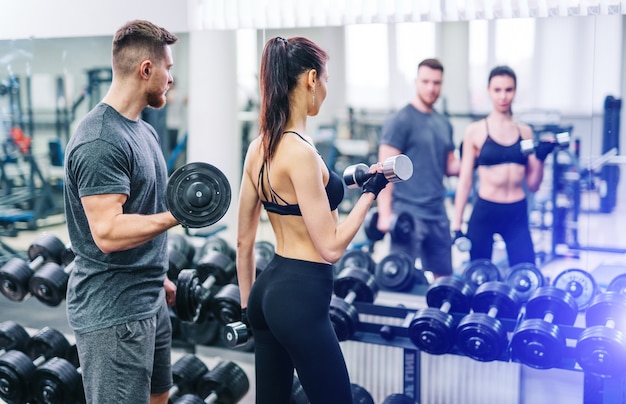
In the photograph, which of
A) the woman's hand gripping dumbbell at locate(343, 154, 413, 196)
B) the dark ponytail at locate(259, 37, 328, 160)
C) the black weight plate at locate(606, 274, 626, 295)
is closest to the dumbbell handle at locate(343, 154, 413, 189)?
the woman's hand gripping dumbbell at locate(343, 154, 413, 196)

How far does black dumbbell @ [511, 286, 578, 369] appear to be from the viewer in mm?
2309

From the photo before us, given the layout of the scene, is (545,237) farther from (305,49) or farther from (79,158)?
(79,158)

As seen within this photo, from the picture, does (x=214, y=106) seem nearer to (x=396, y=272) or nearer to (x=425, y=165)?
(x=425, y=165)

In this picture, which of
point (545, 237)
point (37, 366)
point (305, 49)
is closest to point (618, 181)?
point (545, 237)

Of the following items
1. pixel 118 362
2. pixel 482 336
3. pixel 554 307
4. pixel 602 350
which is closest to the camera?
pixel 118 362

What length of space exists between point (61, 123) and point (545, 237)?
3100 mm

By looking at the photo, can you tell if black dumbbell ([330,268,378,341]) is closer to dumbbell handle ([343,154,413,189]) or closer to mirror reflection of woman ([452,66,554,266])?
mirror reflection of woman ([452,66,554,266])

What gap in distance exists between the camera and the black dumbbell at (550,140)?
10.1 feet

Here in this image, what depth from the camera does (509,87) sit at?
3.26m

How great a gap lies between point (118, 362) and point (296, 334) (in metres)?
0.48

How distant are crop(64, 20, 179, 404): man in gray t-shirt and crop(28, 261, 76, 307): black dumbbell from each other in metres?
1.13

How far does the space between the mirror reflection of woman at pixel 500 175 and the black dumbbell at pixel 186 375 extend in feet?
4.39

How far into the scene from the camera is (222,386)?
289cm

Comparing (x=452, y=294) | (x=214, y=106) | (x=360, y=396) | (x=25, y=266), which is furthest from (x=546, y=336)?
(x=214, y=106)
